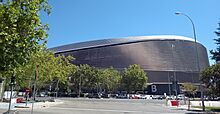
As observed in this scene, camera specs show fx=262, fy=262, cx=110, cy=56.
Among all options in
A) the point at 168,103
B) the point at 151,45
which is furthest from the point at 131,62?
the point at 168,103

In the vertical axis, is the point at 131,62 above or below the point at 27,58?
above

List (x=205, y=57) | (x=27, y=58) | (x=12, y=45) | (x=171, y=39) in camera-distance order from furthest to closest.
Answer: (x=205, y=57) < (x=171, y=39) < (x=27, y=58) < (x=12, y=45)

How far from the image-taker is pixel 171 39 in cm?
14500

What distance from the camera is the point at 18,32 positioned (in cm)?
1011

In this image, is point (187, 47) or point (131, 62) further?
point (187, 47)

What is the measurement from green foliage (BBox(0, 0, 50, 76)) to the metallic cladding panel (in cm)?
11864

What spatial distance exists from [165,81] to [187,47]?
3111 cm

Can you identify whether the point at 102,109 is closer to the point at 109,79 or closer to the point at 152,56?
the point at 109,79

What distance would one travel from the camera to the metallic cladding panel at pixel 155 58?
5202 inches

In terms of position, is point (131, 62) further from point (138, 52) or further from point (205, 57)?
point (205, 57)

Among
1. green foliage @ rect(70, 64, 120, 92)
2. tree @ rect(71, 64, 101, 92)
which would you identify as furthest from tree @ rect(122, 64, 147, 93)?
tree @ rect(71, 64, 101, 92)

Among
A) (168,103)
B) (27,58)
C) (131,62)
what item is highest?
(131,62)

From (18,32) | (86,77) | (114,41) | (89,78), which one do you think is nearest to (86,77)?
(86,77)

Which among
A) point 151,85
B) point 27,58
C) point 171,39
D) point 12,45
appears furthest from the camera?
point 171,39
